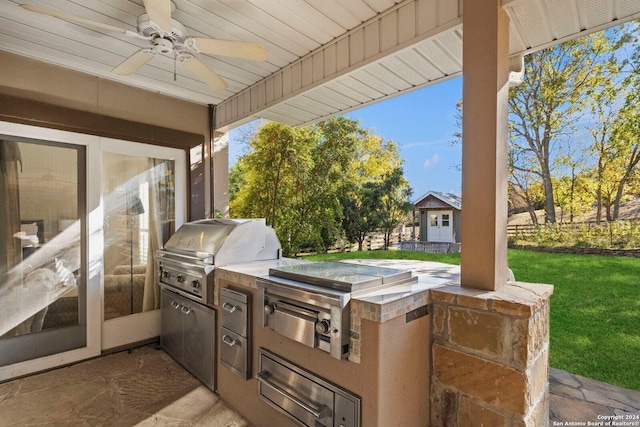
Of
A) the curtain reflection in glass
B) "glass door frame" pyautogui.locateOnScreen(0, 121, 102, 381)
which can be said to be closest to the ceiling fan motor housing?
"glass door frame" pyautogui.locateOnScreen(0, 121, 102, 381)

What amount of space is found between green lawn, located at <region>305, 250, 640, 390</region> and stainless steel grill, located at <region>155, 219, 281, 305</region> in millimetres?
3025

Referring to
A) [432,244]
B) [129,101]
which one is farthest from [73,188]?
[432,244]

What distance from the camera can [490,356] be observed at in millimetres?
1430

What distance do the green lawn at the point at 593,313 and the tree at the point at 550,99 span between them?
174 cm

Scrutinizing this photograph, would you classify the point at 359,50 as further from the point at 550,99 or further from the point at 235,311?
the point at 550,99

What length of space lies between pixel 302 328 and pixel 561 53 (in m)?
7.27

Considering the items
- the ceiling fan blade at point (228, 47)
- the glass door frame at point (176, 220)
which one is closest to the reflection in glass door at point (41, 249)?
the glass door frame at point (176, 220)

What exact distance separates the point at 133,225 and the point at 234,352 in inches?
81.8

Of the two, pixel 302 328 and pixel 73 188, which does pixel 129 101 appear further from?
pixel 302 328

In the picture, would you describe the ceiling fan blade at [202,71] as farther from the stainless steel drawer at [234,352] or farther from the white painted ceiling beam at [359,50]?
the stainless steel drawer at [234,352]

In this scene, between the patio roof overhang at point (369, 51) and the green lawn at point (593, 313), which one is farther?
the green lawn at point (593, 313)

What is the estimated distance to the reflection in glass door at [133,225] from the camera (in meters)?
3.19

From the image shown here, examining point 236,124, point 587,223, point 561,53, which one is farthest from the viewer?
point 561,53

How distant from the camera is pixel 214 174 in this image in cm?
401
